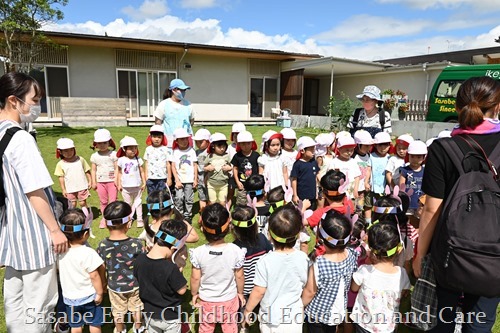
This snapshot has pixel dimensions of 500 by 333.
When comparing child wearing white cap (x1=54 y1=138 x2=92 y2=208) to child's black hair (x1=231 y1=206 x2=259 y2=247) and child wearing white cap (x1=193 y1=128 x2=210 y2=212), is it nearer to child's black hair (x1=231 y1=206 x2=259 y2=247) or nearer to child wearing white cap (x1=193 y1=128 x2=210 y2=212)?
child wearing white cap (x1=193 y1=128 x2=210 y2=212)

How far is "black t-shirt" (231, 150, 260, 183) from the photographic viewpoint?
5.00 metres

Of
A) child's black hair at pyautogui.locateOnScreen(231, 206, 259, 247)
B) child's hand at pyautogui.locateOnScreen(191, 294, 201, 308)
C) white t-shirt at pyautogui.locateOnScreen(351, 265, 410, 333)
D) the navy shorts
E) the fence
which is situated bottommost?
the navy shorts

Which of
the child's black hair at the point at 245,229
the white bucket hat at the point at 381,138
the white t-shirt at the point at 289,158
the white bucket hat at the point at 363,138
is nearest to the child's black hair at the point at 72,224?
the child's black hair at the point at 245,229

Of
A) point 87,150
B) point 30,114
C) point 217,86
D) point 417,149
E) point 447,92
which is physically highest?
point 217,86

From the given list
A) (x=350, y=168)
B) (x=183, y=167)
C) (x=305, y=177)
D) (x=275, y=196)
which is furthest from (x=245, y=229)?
(x=183, y=167)

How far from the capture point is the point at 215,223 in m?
2.48

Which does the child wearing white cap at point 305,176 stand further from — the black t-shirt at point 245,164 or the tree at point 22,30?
the tree at point 22,30

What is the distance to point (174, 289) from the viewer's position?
232 cm

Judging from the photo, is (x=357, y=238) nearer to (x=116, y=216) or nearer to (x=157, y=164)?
(x=116, y=216)

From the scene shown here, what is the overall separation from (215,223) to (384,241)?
1.17 m

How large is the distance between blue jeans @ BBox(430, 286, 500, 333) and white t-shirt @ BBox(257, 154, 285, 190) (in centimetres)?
314

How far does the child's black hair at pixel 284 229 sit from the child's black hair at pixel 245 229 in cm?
29

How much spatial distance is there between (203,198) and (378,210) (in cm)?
301

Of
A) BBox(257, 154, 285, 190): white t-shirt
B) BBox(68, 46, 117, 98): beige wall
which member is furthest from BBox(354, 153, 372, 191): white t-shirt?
BBox(68, 46, 117, 98): beige wall
